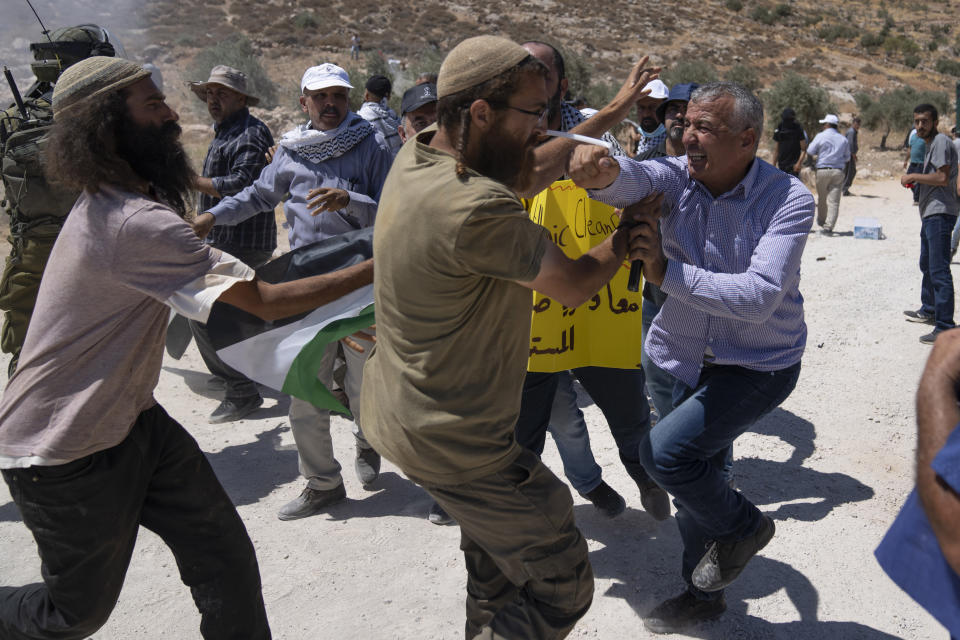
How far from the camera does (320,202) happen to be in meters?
4.21

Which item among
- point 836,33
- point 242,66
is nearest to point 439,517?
point 242,66

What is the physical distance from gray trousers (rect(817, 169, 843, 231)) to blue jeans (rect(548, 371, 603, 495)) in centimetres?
1000

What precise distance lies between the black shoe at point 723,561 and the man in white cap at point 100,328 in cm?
184

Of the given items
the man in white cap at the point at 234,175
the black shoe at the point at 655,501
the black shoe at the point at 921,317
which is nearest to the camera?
the black shoe at the point at 655,501

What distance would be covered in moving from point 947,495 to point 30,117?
4860mm

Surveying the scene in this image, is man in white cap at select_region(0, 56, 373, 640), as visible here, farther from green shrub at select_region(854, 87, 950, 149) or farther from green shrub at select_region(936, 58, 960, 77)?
green shrub at select_region(936, 58, 960, 77)

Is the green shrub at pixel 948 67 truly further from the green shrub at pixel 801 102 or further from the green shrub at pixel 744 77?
the green shrub at pixel 801 102

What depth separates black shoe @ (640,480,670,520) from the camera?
13.6 feet

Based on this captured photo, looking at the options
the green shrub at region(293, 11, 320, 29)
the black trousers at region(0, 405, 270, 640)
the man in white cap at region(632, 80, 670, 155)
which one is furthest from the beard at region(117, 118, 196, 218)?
the green shrub at region(293, 11, 320, 29)

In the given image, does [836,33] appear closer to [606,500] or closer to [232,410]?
[232,410]

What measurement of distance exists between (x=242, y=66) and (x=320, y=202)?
29.6 meters

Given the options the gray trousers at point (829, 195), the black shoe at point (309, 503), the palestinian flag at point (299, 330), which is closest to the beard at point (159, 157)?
the palestinian flag at point (299, 330)

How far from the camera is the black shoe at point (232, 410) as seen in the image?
573cm

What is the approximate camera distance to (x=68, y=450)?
240 centimetres
